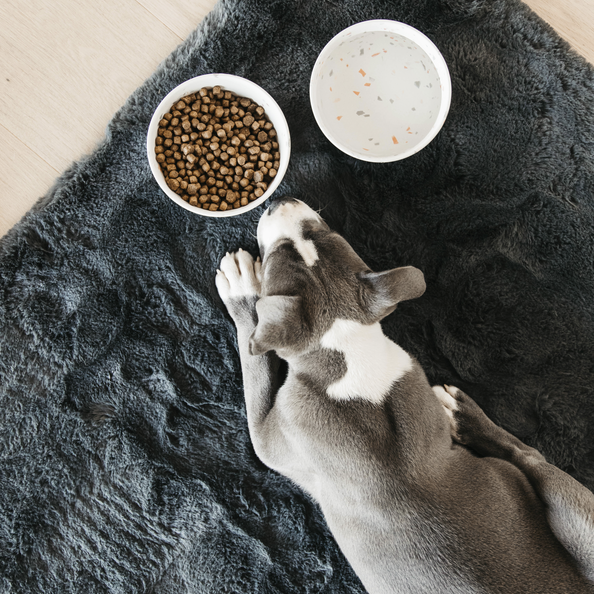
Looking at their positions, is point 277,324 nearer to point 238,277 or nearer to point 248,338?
point 248,338

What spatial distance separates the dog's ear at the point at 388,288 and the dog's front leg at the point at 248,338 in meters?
0.46

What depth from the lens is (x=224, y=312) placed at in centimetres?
206

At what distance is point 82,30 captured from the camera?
6.62ft

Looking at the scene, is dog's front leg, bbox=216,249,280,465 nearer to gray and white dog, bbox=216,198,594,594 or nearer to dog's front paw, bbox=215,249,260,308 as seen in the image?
dog's front paw, bbox=215,249,260,308

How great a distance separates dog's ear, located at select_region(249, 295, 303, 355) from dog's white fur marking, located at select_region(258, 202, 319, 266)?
17 cm

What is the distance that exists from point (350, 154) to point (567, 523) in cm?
135

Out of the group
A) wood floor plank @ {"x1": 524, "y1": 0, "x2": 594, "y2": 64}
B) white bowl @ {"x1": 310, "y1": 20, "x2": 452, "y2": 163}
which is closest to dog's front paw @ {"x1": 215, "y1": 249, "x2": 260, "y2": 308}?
white bowl @ {"x1": 310, "y1": 20, "x2": 452, "y2": 163}

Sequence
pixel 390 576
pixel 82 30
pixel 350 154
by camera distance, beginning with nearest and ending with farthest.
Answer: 1. pixel 390 576
2. pixel 350 154
3. pixel 82 30

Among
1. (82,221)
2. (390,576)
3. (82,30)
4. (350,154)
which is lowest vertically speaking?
(82,221)

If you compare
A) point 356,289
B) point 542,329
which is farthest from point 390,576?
point 542,329

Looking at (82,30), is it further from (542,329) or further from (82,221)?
(542,329)

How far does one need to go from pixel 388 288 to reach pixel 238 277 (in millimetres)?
630

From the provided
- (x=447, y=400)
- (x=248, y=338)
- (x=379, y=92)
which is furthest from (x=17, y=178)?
(x=447, y=400)

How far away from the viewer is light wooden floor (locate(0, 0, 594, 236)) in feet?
6.61
